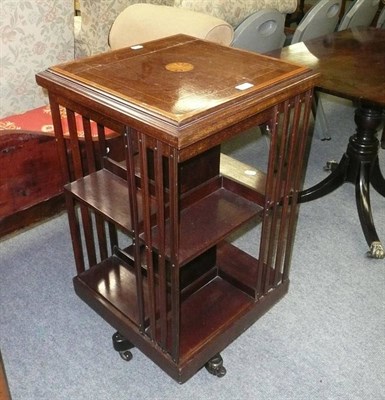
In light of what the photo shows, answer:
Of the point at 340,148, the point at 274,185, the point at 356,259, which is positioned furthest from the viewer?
the point at 340,148

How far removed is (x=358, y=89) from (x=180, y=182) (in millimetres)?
737

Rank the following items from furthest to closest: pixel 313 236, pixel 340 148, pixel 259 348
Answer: pixel 340 148 < pixel 313 236 < pixel 259 348

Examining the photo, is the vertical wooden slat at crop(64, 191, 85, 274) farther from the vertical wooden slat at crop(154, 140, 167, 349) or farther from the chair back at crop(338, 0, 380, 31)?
the chair back at crop(338, 0, 380, 31)

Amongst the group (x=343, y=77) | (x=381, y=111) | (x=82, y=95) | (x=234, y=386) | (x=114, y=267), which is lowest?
(x=234, y=386)

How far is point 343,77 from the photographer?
1.68 m

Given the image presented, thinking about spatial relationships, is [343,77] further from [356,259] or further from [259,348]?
[259,348]

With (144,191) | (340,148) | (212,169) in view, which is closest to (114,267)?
(212,169)

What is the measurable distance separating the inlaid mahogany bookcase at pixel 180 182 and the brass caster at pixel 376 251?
47 cm

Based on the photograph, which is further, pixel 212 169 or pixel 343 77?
pixel 343 77

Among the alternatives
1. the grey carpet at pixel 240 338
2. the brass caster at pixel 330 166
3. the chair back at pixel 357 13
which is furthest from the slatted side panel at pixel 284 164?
the chair back at pixel 357 13

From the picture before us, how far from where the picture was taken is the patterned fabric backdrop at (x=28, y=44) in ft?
5.85

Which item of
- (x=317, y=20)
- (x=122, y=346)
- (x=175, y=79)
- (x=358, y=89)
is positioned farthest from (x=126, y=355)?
(x=317, y=20)

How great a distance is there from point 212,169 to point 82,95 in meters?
0.43

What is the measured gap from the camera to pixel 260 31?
2.18m
